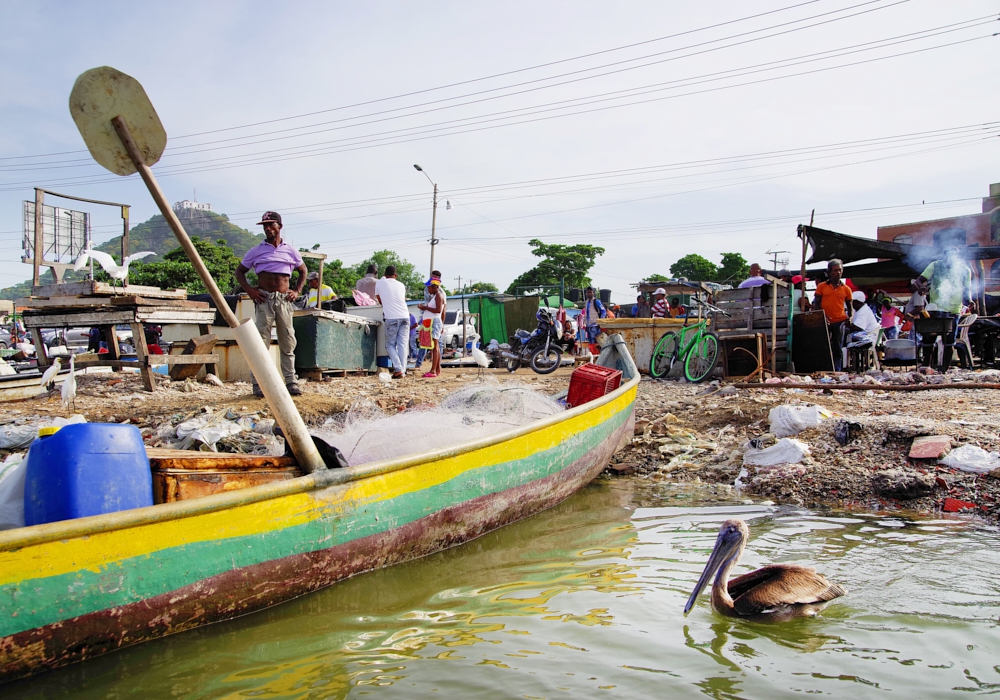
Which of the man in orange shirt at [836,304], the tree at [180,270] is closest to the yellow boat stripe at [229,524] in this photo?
the man in orange shirt at [836,304]

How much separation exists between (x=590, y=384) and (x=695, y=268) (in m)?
46.3

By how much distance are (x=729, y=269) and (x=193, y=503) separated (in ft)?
155

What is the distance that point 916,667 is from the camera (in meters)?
2.34

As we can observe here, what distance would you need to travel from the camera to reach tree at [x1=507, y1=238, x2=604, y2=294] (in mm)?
43719

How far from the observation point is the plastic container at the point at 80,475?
2.33 metres

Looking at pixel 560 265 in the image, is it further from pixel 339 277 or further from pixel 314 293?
pixel 314 293

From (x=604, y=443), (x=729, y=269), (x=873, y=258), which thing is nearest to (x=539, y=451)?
(x=604, y=443)

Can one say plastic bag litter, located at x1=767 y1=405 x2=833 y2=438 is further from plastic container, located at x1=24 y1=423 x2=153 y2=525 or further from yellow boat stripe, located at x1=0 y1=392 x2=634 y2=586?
plastic container, located at x1=24 y1=423 x2=153 y2=525

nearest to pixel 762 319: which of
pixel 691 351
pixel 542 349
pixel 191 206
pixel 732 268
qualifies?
pixel 691 351

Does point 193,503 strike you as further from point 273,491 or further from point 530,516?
point 530,516

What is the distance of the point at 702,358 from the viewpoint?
9273mm

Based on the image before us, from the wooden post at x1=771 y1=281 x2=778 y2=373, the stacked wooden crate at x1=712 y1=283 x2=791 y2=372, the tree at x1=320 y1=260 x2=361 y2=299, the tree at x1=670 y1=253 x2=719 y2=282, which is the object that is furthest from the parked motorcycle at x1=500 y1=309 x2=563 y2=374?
the tree at x1=670 y1=253 x2=719 y2=282

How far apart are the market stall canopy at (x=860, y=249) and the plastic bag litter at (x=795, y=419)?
600 cm

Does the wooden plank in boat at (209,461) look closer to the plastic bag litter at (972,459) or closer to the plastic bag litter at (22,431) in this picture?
the plastic bag litter at (22,431)
